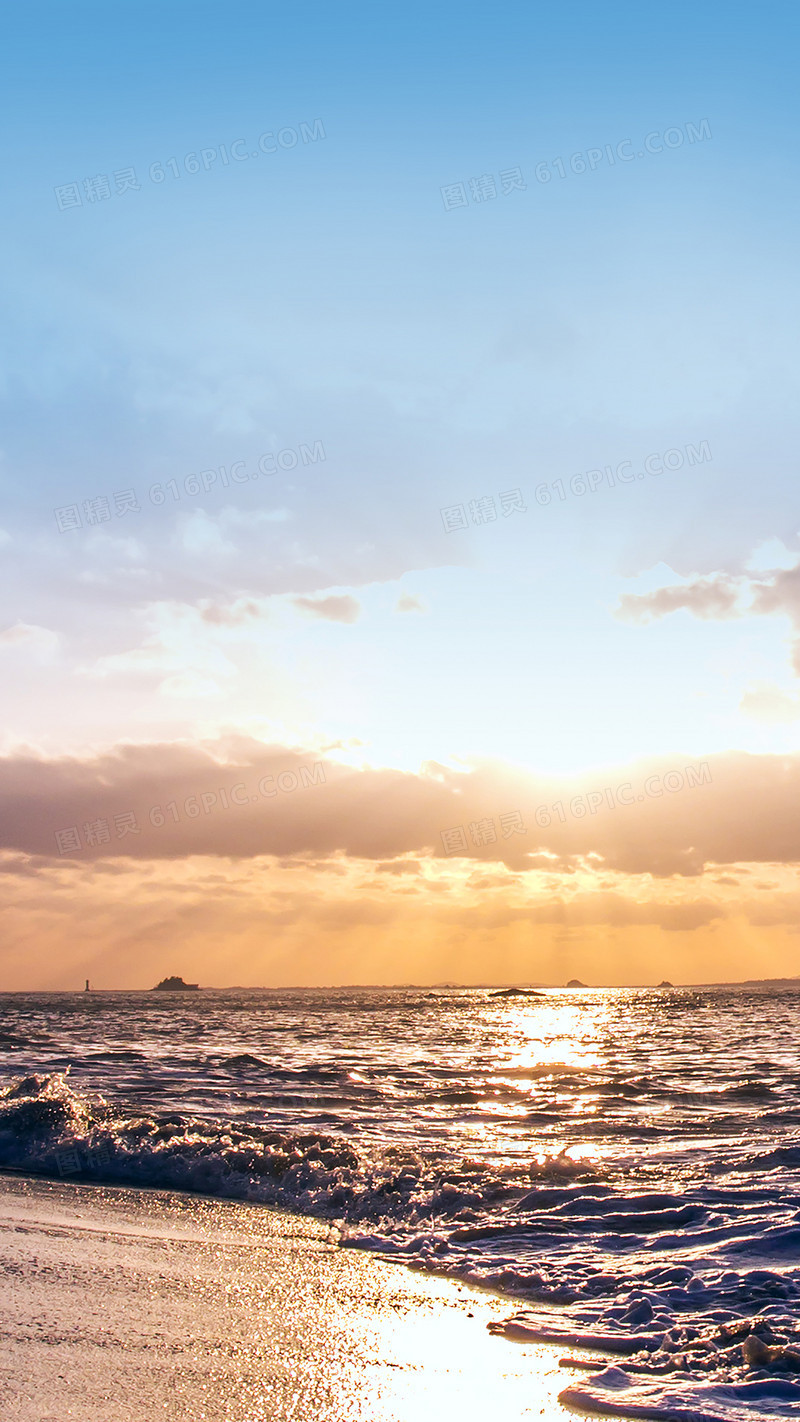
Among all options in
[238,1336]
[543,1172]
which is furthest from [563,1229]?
[238,1336]

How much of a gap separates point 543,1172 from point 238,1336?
287 inches

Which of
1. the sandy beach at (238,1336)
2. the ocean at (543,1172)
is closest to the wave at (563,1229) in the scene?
the ocean at (543,1172)

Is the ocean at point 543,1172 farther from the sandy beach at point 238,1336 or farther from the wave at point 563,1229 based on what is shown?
the sandy beach at point 238,1336

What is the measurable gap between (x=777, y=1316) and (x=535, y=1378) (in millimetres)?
2562

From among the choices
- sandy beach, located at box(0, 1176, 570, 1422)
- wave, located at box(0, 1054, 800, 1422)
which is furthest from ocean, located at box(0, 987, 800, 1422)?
sandy beach, located at box(0, 1176, 570, 1422)

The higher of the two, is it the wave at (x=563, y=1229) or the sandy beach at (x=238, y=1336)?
the sandy beach at (x=238, y=1336)

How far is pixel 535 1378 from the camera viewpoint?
6.30m

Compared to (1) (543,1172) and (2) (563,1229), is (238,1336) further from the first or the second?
(1) (543,1172)

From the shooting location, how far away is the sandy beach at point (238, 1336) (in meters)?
5.52

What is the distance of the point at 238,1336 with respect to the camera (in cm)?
671

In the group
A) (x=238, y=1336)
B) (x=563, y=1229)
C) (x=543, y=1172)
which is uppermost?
(x=238, y=1336)

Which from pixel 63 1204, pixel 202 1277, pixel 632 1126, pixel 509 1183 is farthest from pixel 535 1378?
pixel 632 1126

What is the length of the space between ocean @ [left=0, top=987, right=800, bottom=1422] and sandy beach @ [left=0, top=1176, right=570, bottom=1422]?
513mm

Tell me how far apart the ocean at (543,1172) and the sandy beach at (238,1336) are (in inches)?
20.2
